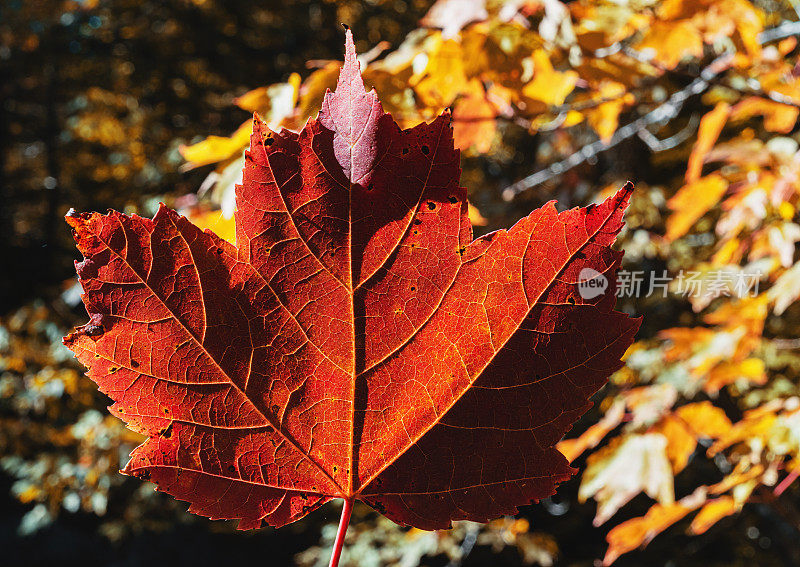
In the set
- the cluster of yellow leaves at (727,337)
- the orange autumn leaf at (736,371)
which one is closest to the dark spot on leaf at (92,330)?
the cluster of yellow leaves at (727,337)

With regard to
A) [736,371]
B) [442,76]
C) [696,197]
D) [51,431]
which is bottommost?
[51,431]

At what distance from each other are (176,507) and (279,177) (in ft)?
12.2

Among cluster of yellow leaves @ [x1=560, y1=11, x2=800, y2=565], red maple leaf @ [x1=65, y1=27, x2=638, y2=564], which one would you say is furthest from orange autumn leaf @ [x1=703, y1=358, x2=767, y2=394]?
red maple leaf @ [x1=65, y1=27, x2=638, y2=564]

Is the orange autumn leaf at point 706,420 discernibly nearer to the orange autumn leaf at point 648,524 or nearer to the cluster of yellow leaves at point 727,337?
the cluster of yellow leaves at point 727,337

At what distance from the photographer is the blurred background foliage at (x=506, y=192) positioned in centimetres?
103

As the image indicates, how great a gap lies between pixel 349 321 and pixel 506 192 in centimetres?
116

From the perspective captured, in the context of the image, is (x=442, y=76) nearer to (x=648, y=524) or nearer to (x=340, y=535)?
(x=340, y=535)

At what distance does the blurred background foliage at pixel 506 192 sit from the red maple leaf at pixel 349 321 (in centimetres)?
13

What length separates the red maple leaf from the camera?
292 mm

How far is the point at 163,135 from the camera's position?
4.33 metres

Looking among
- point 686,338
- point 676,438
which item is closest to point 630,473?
point 676,438

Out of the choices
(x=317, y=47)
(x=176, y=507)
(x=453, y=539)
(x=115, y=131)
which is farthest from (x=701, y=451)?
(x=115, y=131)

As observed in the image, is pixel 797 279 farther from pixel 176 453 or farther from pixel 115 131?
pixel 115 131

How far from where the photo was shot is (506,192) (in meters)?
1.42
